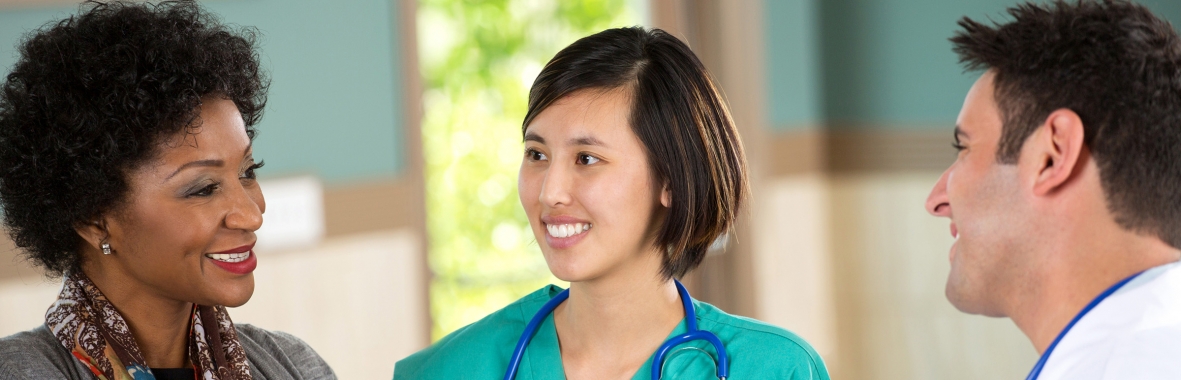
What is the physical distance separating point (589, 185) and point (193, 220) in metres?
0.56

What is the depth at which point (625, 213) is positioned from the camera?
1587mm

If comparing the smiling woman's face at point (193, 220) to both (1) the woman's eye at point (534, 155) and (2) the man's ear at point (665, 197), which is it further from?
(2) the man's ear at point (665, 197)

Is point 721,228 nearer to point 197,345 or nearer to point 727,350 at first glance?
point 727,350

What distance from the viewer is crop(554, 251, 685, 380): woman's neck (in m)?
1.66

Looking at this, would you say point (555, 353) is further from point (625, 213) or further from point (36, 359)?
point (36, 359)

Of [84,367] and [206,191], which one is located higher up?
[206,191]

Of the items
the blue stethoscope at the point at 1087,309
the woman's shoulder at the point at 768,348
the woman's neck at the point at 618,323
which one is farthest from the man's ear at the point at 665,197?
the blue stethoscope at the point at 1087,309

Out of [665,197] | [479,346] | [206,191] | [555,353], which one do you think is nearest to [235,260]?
[206,191]

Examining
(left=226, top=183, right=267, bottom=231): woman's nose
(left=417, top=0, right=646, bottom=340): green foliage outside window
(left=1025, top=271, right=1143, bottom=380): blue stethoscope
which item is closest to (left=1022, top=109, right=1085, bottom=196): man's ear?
(left=1025, top=271, right=1143, bottom=380): blue stethoscope

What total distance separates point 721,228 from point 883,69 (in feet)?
9.33

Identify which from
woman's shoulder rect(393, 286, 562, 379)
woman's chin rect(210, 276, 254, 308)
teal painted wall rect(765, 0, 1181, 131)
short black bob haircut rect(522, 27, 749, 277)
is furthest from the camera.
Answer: teal painted wall rect(765, 0, 1181, 131)

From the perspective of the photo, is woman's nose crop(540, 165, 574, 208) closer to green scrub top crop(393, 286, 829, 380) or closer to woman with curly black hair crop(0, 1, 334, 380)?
green scrub top crop(393, 286, 829, 380)

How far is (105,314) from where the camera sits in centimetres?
145

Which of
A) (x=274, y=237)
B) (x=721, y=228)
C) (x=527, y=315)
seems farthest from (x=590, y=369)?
(x=274, y=237)
